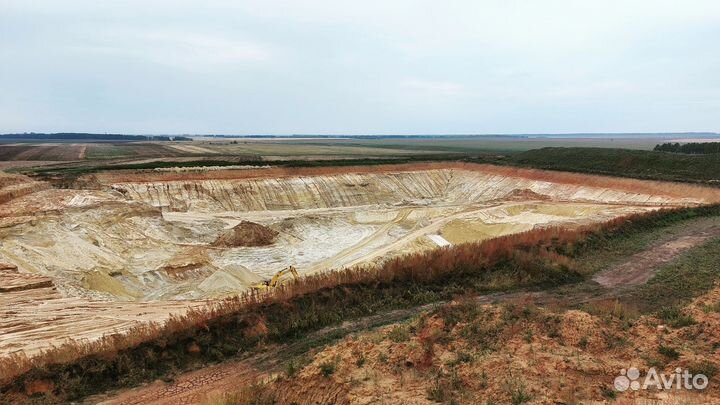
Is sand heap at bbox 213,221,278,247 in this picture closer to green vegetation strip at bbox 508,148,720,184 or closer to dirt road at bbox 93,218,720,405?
dirt road at bbox 93,218,720,405

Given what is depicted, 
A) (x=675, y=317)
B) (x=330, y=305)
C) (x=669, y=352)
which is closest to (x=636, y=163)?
(x=675, y=317)

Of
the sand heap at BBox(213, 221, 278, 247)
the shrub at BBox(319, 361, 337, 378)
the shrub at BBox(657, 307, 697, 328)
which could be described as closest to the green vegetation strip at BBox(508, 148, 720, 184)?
the sand heap at BBox(213, 221, 278, 247)

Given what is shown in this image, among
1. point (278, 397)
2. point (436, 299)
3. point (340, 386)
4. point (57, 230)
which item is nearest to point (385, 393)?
point (340, 386)

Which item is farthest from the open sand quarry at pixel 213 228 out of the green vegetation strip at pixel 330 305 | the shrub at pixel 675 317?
the shrub at pixel 675 317

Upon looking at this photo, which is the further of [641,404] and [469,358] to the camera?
[469,358]

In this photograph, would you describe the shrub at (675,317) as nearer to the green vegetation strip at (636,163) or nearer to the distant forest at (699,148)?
the green vegetation strip at (636,163)

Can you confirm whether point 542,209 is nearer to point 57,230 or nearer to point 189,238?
point 189,238
